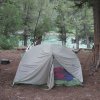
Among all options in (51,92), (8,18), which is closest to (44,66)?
(51,92)

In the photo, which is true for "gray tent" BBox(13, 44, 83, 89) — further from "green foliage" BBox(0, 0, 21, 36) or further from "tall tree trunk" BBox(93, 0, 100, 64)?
"green foliage" BBox(0, 0, 21, 36)

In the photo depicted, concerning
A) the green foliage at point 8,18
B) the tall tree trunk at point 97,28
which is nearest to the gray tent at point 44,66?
the tall tree trunk at point 97,28

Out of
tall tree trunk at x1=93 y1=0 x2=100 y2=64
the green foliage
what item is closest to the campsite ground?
tall tree trunk at x1=93 y1=0 x2=100 y2=64

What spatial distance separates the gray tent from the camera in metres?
8.78

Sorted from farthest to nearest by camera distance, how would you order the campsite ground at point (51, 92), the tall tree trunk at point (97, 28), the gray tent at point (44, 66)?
the tall tree trunk at point (97, 28)
the gray tent at point (44, 66)
the campsite ground at point (51, 92)

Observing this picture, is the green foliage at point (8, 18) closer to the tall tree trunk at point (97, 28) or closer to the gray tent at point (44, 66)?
the tall tree trunk at point (97, 28)

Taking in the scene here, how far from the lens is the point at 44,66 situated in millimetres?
8781

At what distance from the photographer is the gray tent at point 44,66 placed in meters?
8.78

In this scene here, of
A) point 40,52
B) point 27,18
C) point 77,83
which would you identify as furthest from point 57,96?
point 27,18

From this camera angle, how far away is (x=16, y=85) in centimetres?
881

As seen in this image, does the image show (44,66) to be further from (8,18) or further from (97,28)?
(8,18)

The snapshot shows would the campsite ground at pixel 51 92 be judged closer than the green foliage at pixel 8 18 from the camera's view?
Yes

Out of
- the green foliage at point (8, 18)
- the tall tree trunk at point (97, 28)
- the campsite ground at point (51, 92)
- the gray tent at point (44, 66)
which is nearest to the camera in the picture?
the campsite ground at point (51, 92)

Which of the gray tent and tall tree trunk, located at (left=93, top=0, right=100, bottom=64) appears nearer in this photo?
the gray tent
